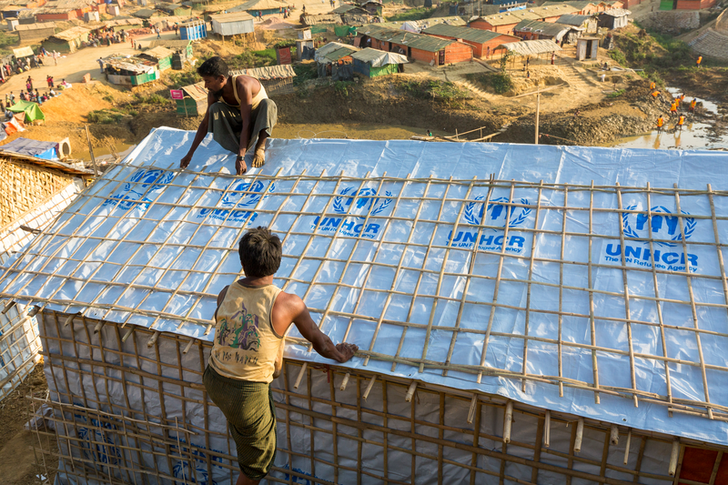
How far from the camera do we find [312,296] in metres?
4.10

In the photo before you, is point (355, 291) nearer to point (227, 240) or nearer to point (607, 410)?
point (227, 240)

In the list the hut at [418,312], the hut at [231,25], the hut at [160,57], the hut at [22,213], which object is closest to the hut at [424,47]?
the hut at [231,25]

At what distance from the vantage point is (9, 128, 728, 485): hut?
322 centimetres

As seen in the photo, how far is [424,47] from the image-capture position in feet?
87.5

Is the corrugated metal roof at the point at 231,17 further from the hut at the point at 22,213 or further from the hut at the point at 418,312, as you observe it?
the hut at the point at 418,312

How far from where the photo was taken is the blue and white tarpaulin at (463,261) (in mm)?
3225

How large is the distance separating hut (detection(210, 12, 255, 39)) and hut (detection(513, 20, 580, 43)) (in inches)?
659

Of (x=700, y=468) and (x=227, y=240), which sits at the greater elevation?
(x=227, y=240)

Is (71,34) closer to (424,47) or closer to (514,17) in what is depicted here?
(424,47)

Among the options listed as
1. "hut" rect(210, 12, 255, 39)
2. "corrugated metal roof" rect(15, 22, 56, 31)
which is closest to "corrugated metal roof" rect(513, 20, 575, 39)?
"hut" rect(210, 12, 255, 39)

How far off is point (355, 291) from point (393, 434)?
110 cm

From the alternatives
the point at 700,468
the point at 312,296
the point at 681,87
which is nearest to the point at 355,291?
the point at 312,296

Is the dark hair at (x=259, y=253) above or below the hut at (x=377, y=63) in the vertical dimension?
above

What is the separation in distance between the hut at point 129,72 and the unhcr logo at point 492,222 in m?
26.1
